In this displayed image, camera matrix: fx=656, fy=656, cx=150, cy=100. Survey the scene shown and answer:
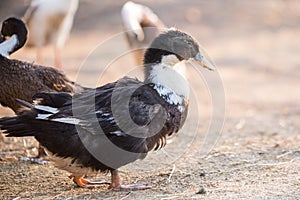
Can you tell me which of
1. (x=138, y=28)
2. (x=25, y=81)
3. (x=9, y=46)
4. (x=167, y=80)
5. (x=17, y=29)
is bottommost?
(x=25, y=81)

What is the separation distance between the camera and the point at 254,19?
1628cm

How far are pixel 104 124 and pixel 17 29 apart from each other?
2.32 meters

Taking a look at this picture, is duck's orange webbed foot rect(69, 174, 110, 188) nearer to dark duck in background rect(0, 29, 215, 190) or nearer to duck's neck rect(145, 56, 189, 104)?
dark duck in background rect(0, 29, 215, 190)

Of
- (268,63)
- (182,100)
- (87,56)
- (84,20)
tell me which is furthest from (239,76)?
(182,100)

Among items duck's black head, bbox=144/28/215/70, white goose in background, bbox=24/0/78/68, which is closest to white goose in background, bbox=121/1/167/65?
white goose in background, bbox=24/0/78/68

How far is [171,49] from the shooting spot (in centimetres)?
595

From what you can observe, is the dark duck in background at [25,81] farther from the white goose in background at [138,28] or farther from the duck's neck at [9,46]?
the white goose in background at [138,28]

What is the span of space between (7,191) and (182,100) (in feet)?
5.71

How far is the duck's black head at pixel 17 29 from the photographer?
7.17 metres

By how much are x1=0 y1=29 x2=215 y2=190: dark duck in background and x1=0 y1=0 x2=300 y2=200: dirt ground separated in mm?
339

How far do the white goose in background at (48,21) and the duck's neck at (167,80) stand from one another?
5.25m

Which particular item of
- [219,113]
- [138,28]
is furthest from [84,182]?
[138,28]

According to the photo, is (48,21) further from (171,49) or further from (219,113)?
(171,49)

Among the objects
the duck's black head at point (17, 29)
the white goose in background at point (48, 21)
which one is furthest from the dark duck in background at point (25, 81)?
the white goose in background at point (48, 21)
